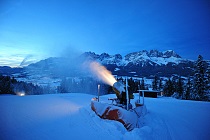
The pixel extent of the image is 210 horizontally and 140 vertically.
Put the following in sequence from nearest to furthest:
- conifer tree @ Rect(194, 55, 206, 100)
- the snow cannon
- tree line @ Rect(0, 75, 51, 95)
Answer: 1. the snow cannon
2. conifer tree @ Rect(194, 55, 206, 100)
3. tree line @ Rect(0, 75, 51, 95)

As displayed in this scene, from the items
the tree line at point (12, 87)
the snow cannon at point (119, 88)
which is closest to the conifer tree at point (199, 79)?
the snow cannon at point (119, 88)

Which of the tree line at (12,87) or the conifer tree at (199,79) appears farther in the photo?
the tree line at (12,87)

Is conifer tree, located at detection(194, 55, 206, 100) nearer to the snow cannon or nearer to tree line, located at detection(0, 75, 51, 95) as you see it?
the snow cannon

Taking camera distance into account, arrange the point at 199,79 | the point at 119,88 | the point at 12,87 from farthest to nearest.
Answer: the point at 12,87 → the point at 199,79 → the point at 119,88

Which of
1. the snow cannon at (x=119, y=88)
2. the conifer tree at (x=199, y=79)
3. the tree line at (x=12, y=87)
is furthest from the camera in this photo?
the tree line at (x=12, y=87)

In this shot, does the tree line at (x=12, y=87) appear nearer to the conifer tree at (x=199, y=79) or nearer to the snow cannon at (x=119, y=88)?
the snow cannon at (x=119, y=88)

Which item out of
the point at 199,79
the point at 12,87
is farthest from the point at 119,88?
the point at 12,87

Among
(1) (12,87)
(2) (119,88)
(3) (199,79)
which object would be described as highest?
(3) (199,79)

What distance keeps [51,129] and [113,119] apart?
3346 mm

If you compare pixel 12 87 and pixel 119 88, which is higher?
pixel 119 88

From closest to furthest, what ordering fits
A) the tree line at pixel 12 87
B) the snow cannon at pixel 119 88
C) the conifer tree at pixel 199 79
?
the snow cannon at pixel 119 88
the conifer tree at pixel 199 79
the tree line at pixel 12 87

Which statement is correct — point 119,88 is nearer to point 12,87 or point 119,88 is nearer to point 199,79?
point 199,79

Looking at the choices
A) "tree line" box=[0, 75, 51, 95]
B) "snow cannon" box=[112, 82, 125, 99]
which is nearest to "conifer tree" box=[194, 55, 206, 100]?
"snow cannon" box=[112, 82, 125, 99]

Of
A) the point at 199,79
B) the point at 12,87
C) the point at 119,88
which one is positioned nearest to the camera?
the point at 119,88
